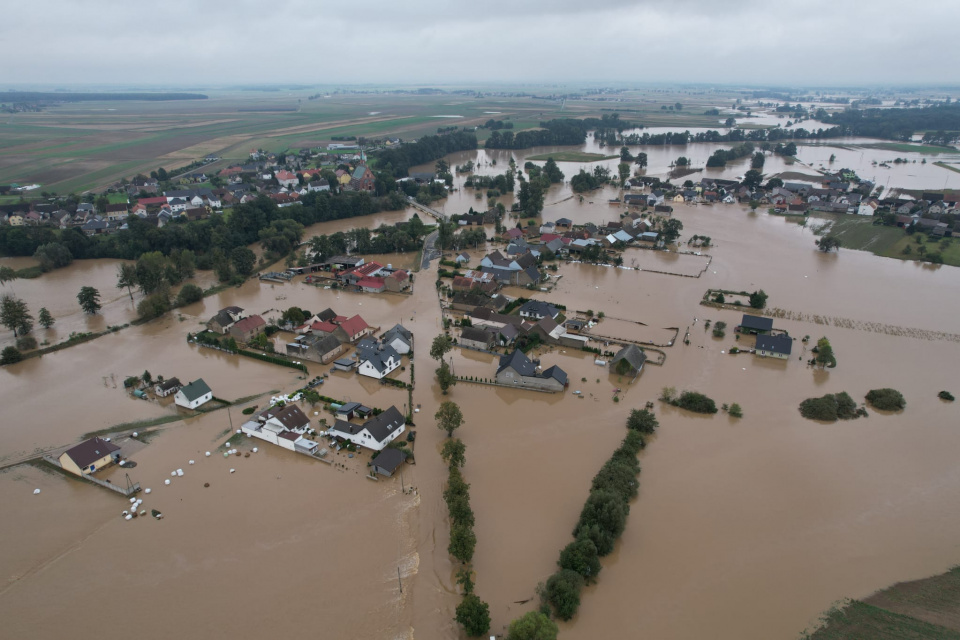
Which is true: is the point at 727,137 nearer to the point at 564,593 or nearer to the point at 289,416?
the point at 289,416

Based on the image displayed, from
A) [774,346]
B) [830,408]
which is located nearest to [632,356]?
[774,346]

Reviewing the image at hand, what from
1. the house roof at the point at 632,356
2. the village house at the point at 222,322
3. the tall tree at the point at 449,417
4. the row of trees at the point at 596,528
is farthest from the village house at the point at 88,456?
the house roof at the point at 632,356

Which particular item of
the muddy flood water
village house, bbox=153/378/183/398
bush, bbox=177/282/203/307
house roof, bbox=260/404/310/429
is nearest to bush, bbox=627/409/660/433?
the muddy flood water

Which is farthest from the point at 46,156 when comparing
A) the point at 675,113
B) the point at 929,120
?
the point at 929,120

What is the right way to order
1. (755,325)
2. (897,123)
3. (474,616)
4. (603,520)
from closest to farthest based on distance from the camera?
(474,616) < (603,520) < (755,325) < (897,123)

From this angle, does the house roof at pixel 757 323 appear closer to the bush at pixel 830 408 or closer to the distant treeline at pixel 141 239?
the bush at pixel 830 408

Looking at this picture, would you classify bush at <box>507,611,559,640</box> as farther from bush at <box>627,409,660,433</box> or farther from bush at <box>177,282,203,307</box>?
bush at <box>177,282,203,307</box>
